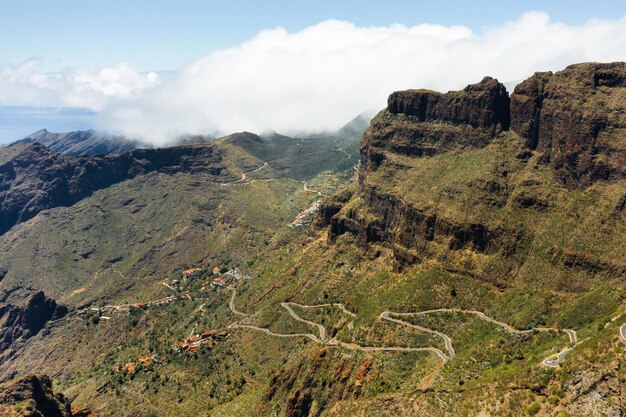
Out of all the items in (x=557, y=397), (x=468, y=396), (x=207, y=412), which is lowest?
(x=207, y=412)

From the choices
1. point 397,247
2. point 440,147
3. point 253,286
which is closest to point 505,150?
point 440,147

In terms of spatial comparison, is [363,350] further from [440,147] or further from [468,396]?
[440,147]

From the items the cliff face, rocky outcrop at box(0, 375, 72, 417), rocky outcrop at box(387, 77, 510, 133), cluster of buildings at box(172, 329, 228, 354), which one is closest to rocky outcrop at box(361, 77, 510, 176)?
rocky outcrop at box(387, 77, 510, 133)

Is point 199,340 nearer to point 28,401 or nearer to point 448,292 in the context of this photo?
point 28,401

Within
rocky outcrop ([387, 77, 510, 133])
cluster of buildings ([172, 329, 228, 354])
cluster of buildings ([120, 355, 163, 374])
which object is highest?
rocky outcrop ([387, 77, 510, 133])

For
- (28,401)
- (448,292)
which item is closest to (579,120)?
(448,292)

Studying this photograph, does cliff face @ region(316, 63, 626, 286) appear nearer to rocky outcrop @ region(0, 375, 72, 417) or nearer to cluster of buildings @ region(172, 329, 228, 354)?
cluster of buildings @ region(172, 329, 228, 354)

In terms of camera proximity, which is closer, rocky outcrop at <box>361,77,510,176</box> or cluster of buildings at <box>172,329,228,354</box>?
rocky outcrop at <box>361,77,510,176</box>
